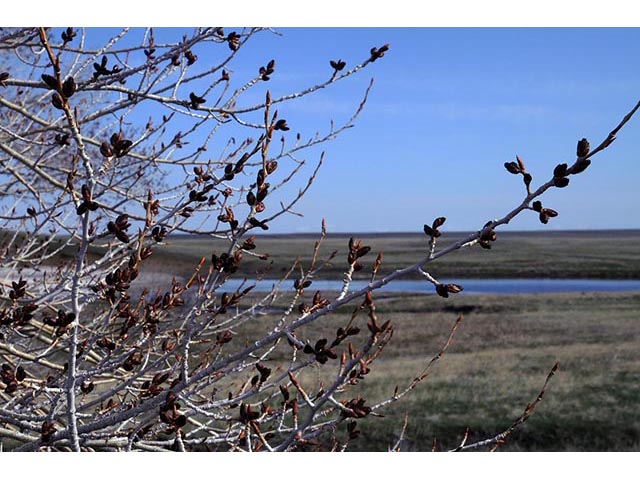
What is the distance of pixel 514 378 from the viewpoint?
17.1 metres

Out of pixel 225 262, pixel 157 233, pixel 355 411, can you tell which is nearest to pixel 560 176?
pixel 355 411

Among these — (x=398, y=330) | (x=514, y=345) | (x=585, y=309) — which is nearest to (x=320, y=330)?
(x=398, y=330)

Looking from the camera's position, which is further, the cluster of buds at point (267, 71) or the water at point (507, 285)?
the water at point (507, 285)

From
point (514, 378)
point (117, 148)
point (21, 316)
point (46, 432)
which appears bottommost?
point (514, 378)

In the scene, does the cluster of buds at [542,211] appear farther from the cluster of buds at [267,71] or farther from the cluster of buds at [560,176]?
the cluster of buds at [267,71]

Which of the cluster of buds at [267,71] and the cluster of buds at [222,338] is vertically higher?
the cluster of buds at [267,71]

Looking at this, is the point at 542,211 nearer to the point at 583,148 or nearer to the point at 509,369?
the point at 583,148

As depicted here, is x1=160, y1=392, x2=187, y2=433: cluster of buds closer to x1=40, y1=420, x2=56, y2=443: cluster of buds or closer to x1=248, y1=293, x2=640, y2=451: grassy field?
x1=40, y1=420, x2=56, y2=443: cluster of buds

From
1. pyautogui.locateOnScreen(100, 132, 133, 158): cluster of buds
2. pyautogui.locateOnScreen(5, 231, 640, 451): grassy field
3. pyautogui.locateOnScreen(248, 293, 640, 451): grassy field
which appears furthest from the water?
pyautogui.locateOnScreen(100, 132, 133, 158): cluster of buds

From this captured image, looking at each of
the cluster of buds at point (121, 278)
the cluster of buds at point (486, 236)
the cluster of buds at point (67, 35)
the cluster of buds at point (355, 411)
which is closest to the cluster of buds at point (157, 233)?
the cluster of buds at point (121, 278)

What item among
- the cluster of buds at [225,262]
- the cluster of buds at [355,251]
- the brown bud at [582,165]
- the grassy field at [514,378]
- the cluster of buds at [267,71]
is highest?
the cluster of buds at [267,71]

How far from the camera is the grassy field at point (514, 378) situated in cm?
1252
